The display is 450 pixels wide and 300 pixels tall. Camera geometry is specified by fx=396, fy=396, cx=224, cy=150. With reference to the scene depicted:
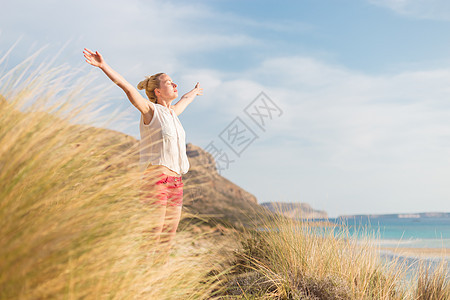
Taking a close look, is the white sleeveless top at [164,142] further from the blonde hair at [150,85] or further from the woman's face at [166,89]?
the blonde hair at [150,85]

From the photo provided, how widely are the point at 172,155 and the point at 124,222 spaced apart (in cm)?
124

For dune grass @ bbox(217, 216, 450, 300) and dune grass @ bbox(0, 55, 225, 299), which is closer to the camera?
dune grass @ bbox(0, 55, 225, 299)

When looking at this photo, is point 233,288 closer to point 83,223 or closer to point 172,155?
point 172,155

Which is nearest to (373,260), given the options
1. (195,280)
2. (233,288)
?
(233,288)

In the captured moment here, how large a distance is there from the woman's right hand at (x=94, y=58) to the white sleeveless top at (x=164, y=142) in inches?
23.7

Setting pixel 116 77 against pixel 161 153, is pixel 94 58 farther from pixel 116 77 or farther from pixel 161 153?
pixel 161 153

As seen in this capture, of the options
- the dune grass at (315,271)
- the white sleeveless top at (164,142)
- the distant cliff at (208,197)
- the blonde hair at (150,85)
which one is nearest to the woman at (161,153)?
the white sleeveless top at (164,142)

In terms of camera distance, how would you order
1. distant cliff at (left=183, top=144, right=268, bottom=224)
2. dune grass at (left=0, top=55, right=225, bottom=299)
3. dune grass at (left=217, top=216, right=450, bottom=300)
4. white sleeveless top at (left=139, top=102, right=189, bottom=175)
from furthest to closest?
1. dune grass at (left=217, top=216, right=450, bottom=300)
2. white sleeveless top at (left=139, top=102, right=189, bottom=175)
3. distant cliff at (left=183, top=144, right=268, bottom=224)
4. dune grass at (left=0, top=55, right=225, bottom=299)

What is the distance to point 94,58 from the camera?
129 inches

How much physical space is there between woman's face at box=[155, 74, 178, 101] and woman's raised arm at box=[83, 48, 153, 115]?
0.40m

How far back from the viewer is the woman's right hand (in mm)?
3229

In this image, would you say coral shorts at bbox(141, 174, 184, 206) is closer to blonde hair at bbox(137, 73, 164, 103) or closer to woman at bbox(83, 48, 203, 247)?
woman at bbox(83, 48, 203, 247)

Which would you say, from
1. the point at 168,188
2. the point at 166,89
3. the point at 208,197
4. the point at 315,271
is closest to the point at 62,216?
the point at 168,188

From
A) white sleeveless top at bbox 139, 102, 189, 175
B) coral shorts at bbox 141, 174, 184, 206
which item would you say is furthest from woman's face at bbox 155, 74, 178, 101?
coral shorts at bbox 141, 174, 184, 206
